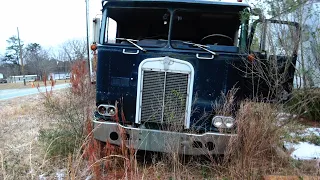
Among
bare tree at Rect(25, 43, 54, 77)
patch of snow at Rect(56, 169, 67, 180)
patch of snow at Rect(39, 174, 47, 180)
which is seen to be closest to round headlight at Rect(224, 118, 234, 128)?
patch of snow at Rect(56, 169, 67, 180)

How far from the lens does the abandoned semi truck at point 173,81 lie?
446 cm

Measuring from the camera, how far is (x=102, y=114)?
187 inches

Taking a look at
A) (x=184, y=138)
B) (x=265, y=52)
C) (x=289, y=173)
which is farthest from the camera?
(x=265, y=52)

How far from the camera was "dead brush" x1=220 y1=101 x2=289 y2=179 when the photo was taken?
3889 mm

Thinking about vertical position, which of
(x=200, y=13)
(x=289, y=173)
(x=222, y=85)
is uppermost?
(x=200, y=13)

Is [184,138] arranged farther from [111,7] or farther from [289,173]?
[111,7]

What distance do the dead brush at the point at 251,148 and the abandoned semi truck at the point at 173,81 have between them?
0.34 m

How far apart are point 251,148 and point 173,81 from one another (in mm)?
1558

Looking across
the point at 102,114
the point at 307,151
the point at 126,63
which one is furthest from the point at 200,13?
the point at 307,151

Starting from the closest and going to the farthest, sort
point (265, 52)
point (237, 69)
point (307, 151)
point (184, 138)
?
point (184, 138), point (237, 69), point (265, 52), point (307, 151)

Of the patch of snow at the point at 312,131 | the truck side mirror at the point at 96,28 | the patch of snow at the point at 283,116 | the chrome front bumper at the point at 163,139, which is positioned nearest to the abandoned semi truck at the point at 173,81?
the chrome front bumper at the point at 163,139

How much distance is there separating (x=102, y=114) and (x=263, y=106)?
8.54 ft

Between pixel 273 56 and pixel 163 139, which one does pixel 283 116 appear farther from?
pixel 163 139

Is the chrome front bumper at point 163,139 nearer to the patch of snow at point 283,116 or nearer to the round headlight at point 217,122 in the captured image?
the round headlight at point 217,122
